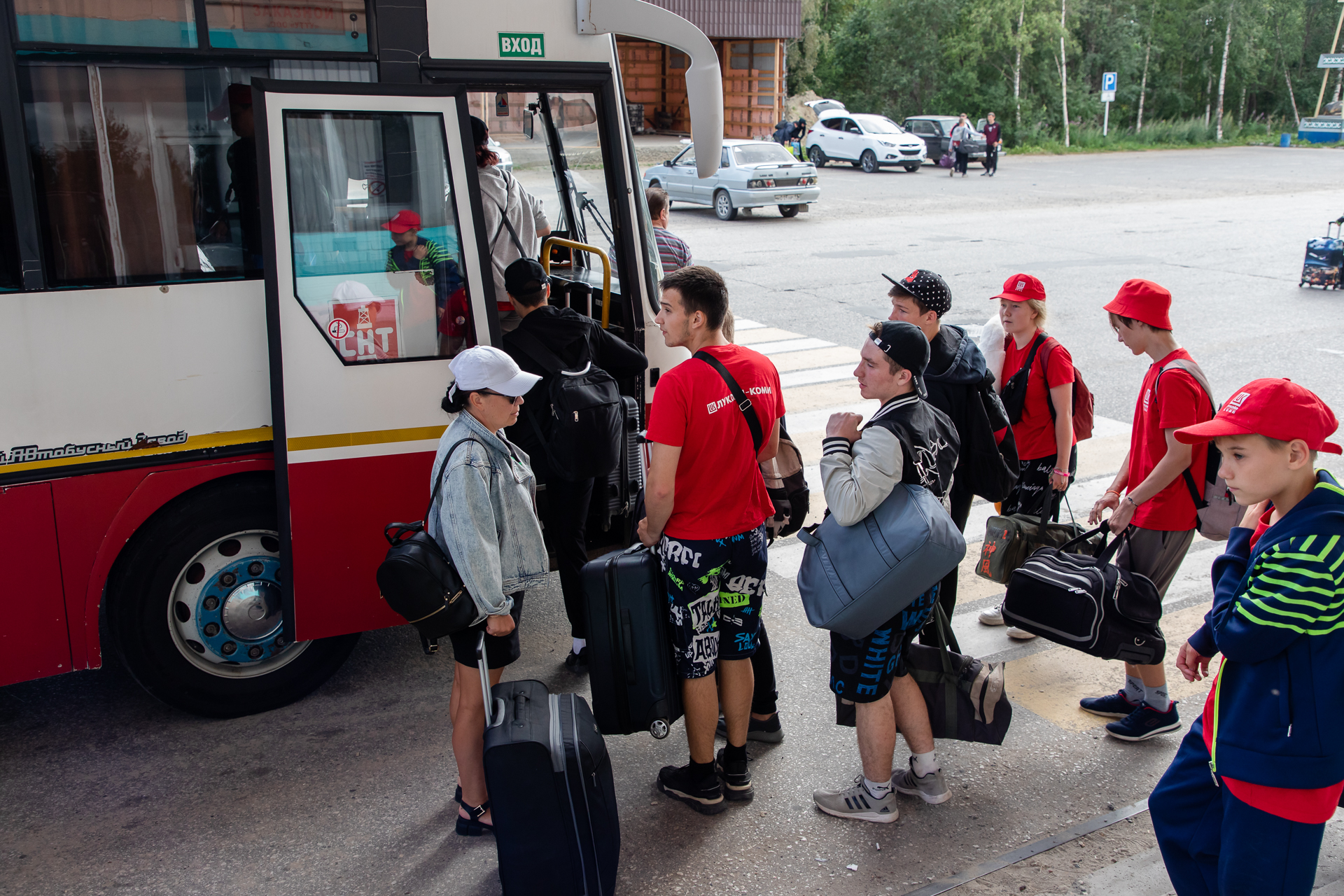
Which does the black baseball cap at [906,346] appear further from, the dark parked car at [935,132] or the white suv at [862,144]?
the dark parked car at [935,132]

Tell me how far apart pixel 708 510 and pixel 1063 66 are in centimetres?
5291

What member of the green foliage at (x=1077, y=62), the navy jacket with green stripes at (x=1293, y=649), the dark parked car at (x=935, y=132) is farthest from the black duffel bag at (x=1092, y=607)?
the green foliage at (x=1077, y=62)

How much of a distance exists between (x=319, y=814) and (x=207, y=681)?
0.95 m

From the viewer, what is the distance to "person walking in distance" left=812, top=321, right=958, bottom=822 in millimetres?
3594

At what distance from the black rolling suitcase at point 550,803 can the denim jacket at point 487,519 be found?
16.5 inches

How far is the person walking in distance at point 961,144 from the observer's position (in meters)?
32.5

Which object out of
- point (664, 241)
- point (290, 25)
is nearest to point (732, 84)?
point (664, 241)

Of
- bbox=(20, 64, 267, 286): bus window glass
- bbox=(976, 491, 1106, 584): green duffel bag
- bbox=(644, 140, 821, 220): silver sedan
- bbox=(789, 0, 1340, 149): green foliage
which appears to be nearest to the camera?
bbox=(20, 64, 267, 286): bus window glass

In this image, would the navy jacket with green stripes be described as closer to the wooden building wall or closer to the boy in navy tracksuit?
the boy in navy tracksuit

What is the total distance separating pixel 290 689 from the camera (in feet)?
15.8

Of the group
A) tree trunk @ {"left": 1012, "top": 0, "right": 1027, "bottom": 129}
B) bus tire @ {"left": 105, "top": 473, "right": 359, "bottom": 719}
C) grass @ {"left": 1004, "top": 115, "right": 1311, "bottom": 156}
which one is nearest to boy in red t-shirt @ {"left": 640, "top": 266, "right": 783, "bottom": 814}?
bus tire @ {"left": 105, "top": 473, "right": 359, "bottom": 719}

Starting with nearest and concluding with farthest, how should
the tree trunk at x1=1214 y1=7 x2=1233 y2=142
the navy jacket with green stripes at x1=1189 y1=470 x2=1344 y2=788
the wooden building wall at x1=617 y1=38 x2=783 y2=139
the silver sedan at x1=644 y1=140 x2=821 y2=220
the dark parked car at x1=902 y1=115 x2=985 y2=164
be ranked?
the navy jacket with green stripes at x1=1189 y1=470 x2=1344 y2=788
the silver sedan at x1=644 y1=140 x2=821 y2=220
the dark parked car at x1=902 y1=115 x2=985 y2=164
the wooden building wall at x1=617 y1=38 x2=783 y2=139
the tree trunk at x1=1214 y1=7 x2=1233 y2=142

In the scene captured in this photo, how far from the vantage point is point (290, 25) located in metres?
4.22

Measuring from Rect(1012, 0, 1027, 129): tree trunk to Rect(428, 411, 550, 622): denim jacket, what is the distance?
165 feet
